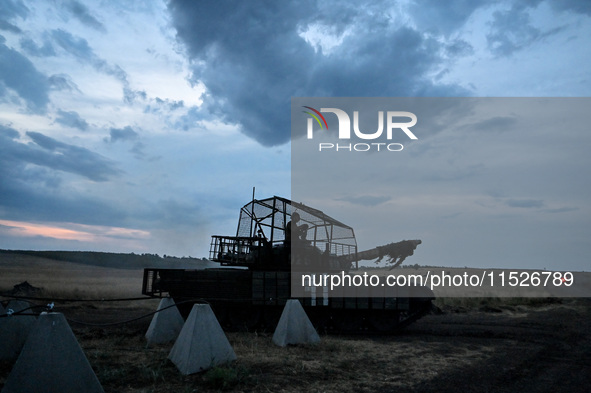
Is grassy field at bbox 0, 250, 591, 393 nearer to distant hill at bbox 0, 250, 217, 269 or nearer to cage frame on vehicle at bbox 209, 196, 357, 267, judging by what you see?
cage frame on vehicle at bbox 209, 196, 357, 267

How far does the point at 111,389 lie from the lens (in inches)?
285

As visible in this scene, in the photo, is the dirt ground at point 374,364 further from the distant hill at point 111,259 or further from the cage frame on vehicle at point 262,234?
the distant hill at point 111,259

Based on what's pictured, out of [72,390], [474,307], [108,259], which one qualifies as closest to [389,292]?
[72,390]

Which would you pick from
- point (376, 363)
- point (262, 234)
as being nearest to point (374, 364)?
point (376, 363)

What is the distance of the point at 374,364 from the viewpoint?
982 cm

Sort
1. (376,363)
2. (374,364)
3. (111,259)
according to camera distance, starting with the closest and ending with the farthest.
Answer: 1. (374,364)
2. (376,363)
3. (111,259)

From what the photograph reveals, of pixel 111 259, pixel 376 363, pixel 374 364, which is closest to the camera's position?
pixel 374 364

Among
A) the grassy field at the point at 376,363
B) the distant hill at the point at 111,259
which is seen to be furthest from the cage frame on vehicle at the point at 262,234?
the distant hill at the point at 111,259

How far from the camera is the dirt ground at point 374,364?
7750 millimetres

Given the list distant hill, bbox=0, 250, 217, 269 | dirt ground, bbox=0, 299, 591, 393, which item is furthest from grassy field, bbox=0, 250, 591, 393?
distant hill, bbox=0, 250, 217, 269

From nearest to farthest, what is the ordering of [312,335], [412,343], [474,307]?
[312,335] → [412,343] → [474,307]

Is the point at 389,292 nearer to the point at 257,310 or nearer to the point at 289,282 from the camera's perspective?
the point at 289,282

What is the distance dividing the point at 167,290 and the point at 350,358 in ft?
27.2

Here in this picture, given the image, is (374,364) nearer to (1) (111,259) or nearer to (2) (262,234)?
(2) (262,234)
